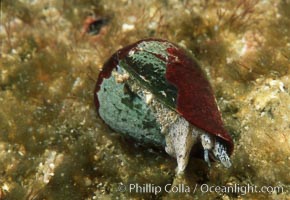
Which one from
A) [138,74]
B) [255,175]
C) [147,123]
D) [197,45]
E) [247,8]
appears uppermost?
[247,8]

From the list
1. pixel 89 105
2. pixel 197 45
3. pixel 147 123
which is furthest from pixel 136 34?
pixel 147 123

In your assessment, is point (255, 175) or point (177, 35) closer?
point (255, 175)

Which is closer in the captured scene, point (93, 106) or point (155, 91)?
point (155, 91)

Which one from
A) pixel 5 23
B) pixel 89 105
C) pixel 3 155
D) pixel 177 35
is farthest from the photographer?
pixel 5 23

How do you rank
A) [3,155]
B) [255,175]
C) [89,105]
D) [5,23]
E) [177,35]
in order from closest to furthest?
1. [255,175]
2. [3,155]
3. [89,105]
4. [177,35]
5. [5,23]

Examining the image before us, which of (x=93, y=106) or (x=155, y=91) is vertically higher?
(x=93, y=106)

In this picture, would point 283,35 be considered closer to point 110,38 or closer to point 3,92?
point 110,38

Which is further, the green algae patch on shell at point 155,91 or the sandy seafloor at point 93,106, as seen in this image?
the sandy seafloor at point 93,106

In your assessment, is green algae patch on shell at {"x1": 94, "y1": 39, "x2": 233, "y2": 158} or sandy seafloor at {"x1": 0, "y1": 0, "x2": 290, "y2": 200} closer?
green algae patch on shell at {"x1": 94, "y1": 39, "x2": 233, "y2": 158}
